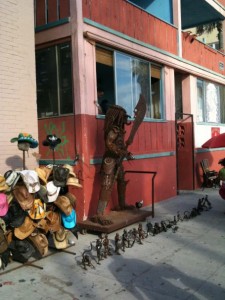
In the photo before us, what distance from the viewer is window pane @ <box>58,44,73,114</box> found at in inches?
291

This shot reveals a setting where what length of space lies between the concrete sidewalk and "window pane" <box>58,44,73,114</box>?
8.78 ft

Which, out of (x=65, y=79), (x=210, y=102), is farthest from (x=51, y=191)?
(x=210, y=102)

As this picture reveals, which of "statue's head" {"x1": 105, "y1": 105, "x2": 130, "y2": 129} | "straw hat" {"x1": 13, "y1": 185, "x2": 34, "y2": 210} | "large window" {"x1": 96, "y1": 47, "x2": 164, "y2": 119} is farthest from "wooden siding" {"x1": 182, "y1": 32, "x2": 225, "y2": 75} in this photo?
"straw hat" {"x1": 13, "y1": 185, "x2": 34, "y2": 210}

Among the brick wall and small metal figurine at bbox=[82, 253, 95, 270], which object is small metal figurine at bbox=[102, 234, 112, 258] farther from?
the brick wall

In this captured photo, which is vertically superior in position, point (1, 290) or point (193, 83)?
point (193, 83)

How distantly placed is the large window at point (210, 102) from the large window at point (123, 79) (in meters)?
3.47

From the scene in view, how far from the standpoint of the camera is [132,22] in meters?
8.70

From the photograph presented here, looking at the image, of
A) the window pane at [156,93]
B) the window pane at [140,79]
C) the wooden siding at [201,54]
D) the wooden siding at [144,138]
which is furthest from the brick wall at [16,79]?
the wooden siding at [201,54]

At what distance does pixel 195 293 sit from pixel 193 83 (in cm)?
908

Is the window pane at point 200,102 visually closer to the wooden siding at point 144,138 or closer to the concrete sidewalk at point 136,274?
the wooden siding at point 144,138

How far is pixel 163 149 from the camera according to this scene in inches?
393

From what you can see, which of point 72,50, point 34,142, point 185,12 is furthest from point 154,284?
point 185,12

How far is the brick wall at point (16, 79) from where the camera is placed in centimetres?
617

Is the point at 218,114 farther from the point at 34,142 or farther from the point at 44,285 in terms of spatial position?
the point at 44,285
